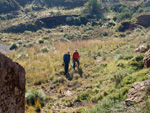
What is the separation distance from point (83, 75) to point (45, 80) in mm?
2218

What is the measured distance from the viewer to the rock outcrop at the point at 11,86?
2379mm

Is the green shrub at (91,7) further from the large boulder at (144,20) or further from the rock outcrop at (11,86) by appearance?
the rock outcrop at (11,86)

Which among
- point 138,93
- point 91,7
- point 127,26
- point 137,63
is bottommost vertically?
point 138,93

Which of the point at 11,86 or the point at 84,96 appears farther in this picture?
the point at 84,96

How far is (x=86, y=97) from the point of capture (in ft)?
21.9

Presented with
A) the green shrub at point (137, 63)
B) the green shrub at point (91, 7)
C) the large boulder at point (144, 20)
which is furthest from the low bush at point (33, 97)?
the green shrub at point (91, 7)

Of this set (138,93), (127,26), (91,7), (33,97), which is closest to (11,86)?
(138,93)

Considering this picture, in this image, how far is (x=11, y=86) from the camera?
100 inches

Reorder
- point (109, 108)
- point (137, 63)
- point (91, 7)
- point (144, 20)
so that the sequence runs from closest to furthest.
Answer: point (109, 108) < point (137, 63) < point (144, 20) < point (91, 7)

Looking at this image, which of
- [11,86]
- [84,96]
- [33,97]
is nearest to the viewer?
[11,86]

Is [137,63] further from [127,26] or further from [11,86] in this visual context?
[127,26]

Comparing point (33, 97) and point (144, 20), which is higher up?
point (144, 20)

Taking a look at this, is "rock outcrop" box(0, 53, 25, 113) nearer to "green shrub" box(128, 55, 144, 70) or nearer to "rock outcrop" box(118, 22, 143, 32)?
"green shrub" box(128, 55, 144, 70)

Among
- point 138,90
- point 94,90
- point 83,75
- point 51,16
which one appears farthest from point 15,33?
point 138,90
